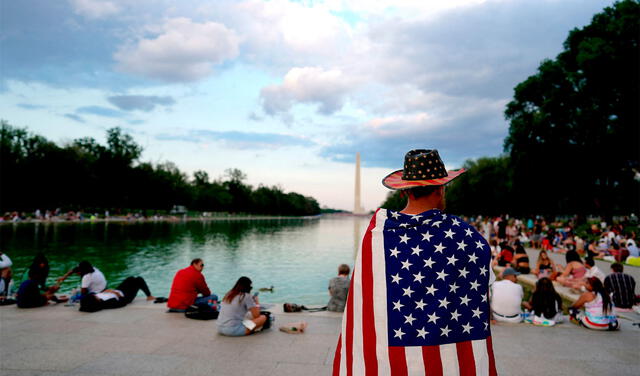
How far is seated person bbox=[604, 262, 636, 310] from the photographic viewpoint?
30.3 feet

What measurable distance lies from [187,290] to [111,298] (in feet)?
5.69

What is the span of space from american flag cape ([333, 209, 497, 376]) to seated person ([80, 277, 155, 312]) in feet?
25.9

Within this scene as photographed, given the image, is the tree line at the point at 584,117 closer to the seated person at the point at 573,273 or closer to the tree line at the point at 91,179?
the seated person at the point at 573,273

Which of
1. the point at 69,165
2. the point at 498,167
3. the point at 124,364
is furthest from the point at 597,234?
the point at 69,165

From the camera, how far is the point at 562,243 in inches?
1001

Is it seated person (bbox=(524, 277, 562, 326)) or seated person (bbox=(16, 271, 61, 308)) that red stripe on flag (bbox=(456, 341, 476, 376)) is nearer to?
seated person (bbox=(524, 277, 562, 326))

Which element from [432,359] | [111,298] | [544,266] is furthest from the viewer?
[544,266]

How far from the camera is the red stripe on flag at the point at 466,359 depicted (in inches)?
102

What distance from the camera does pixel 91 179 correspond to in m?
67.1

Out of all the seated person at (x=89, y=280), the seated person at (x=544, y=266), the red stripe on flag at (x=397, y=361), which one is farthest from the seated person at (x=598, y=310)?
the seated person at (x=89, y=280)

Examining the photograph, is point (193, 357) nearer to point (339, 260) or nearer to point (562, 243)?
point (339, 260)

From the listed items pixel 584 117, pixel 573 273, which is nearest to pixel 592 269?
pixel 573 273

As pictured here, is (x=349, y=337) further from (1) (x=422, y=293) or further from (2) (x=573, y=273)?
(2) (x=573, y=273)

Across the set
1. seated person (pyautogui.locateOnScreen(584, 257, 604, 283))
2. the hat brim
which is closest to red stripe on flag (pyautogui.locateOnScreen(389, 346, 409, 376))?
the hat brim
